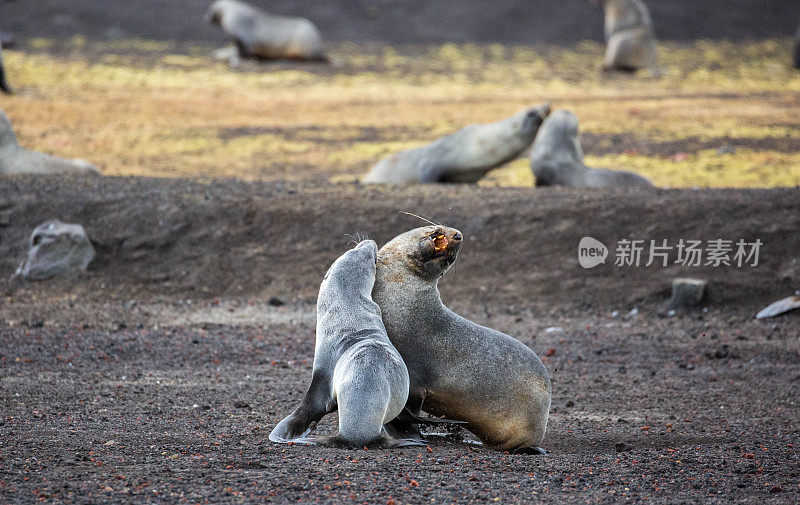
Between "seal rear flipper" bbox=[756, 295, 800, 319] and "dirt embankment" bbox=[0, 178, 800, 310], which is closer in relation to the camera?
"seal rear flipper" bbox=[756, 295, 800, 319]

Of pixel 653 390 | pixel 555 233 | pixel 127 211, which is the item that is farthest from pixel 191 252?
pixel 653 390

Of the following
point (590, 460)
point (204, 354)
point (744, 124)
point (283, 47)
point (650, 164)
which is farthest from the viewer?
point (283, 47)

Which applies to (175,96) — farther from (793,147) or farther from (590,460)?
(590,460)

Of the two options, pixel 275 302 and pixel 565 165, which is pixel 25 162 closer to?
pixel 275 302

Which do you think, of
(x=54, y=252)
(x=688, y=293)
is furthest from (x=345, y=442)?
(x=54, y=252)

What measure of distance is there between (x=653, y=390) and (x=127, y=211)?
5.16 m

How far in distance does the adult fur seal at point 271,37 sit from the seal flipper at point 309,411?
15.1 metres

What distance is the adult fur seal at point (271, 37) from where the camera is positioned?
62.7 ft

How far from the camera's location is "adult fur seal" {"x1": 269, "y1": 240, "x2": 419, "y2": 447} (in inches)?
179

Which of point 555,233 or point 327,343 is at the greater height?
point 327,343

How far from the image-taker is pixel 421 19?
22.7m

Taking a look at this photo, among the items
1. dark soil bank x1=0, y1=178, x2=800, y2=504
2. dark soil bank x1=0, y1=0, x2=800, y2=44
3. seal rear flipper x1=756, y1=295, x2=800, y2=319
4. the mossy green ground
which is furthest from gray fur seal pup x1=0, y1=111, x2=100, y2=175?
dark soil bank x1=0, y1=0, x2=800, y2=44

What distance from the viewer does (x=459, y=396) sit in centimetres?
504

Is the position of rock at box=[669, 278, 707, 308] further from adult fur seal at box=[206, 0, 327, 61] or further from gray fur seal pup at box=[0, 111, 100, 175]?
adult fur seal at box=[206, 0, 327, 61]
